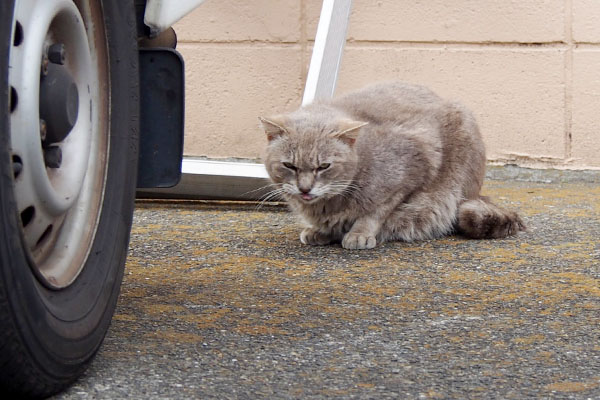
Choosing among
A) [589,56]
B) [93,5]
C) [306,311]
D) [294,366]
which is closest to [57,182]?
[93,5]

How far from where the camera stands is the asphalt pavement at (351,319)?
2.07 meters

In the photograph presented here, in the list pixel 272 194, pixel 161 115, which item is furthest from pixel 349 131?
pixel 161 115

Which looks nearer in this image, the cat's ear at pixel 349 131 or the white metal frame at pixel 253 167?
the cat's ear at pixel 349 131

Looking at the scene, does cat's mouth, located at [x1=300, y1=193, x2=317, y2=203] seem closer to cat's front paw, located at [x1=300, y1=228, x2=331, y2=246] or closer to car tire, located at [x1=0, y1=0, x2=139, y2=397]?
cat's front paw, located at [x1=300, y1=228, x2=331, y2=246]

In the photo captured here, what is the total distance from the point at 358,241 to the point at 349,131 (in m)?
0.47

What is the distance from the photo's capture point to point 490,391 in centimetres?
202

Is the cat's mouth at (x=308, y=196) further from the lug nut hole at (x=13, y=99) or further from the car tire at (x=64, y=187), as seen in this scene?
the lug nut hole at (x=13, y=99)

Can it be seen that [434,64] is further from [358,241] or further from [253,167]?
[358,241]

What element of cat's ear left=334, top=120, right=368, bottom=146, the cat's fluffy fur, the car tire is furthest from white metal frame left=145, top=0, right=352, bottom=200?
the car tire

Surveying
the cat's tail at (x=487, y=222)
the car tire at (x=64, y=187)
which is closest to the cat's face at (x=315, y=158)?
the cat's tail at (x=487, y=222)

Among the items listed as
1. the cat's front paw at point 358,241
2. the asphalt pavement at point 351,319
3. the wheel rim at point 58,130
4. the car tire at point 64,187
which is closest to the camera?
the car tire at point 64,187

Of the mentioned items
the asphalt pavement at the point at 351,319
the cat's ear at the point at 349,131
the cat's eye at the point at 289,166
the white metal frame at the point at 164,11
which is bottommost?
the asphalt pavement at the point at 351,319

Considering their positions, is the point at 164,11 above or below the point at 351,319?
above

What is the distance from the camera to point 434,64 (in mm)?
5680
